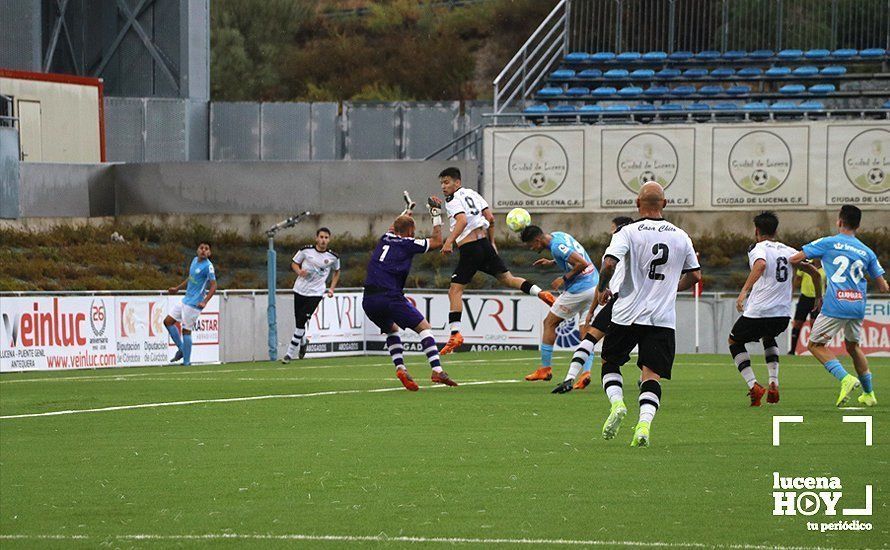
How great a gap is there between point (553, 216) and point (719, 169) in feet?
15.2

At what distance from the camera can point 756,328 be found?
16.4 meters

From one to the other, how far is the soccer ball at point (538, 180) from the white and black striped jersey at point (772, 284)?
22.8 meters

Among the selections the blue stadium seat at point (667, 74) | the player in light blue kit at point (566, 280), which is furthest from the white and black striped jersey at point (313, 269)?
the blue stadium seat at point (667, 74)

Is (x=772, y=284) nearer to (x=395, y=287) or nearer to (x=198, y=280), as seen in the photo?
(x=395, y=287)

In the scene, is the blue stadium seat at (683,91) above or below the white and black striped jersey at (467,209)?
above

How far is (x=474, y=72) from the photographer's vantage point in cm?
6938

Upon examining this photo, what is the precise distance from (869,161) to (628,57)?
9.24m

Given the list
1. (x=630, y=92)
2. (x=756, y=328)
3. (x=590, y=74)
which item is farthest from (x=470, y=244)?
(x=590, y=74)

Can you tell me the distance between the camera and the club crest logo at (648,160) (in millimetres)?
38500

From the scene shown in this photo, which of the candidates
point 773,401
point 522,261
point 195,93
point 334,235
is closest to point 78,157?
point 195,93

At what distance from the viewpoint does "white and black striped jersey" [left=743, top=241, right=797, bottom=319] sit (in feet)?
53.8

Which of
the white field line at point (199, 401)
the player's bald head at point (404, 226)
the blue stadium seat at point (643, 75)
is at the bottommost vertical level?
the white field line at point (199, 401)

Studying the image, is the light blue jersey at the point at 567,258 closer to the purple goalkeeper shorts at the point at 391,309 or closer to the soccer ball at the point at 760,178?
the purple goalkeeper shorts at the point at 391,309

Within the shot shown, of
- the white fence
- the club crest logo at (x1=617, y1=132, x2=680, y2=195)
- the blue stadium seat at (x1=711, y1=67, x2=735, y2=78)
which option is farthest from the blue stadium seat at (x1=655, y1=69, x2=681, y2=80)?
the white fence
